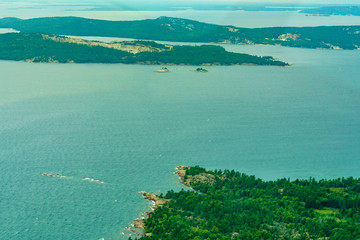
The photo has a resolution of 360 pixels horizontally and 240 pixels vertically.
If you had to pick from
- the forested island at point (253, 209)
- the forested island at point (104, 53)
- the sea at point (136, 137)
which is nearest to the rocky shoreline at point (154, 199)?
the forested island at point (253, 209)

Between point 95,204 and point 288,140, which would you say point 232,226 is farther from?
point 288,140

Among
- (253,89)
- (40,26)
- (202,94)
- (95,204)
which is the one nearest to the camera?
(95,204)

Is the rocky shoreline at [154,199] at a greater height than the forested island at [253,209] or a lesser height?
lesser

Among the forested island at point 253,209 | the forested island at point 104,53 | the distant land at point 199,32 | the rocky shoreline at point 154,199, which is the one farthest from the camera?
the distant land at point 199,32

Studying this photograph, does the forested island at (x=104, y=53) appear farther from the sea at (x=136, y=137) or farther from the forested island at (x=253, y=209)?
the forested island at (x=253, y=209)

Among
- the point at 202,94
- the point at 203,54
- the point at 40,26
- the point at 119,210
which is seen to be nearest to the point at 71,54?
the point at 203,54

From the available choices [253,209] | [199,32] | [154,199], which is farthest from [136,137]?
[199,32]
